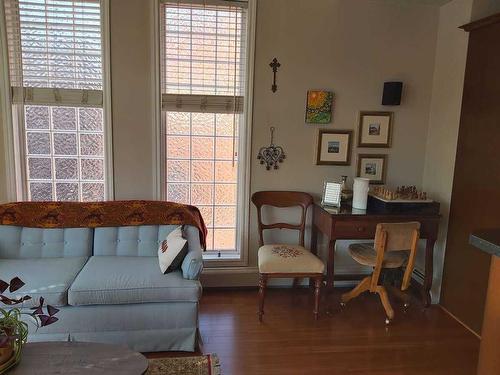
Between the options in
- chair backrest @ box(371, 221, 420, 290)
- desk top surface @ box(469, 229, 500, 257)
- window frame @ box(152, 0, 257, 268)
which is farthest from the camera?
window frame @ box(152, 0, 257, 268)

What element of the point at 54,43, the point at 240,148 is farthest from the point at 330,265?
the point at 54,43

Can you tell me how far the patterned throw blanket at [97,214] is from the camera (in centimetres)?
286

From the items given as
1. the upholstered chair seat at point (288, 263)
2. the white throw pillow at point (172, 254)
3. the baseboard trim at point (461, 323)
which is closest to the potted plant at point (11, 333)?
the white throw pillow at point (172, 254)

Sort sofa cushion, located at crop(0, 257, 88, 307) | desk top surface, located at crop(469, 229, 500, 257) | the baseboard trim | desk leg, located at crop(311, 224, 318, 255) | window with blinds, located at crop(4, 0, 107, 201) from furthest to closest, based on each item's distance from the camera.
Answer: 1. desk leg, located at crop(311, 224, 318, 255)
2. window with blinds, located at crop(4, 0, 107, 201)
3. the baseboard trim
4. sofa cushion, located at crop(0, 257, 88, 307)
5. desk top surface, located at crop(469, 229, 500, 257)

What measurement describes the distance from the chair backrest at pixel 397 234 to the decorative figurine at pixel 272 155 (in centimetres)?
105

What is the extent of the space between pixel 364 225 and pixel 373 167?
74cm

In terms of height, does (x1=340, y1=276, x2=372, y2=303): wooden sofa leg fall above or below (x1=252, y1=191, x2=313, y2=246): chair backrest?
below

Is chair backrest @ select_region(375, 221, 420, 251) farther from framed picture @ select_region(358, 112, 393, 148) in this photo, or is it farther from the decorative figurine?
the decorative figurine

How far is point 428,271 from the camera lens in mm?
3174

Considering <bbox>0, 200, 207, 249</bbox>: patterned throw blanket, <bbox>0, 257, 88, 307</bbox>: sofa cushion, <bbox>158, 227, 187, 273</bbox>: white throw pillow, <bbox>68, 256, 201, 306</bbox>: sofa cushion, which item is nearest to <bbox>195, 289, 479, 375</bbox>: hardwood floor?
<bbox>68, 256, 201, 306</bbox>: sofa cushion

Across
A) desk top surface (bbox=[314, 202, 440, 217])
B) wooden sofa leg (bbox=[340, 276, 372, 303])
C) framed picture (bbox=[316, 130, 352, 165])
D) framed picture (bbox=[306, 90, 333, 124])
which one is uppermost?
framed picture (bbox=[306, 90, 333, 124])

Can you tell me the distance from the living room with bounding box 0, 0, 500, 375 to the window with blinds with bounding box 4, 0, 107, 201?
0.05 feet

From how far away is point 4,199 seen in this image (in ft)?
10.1

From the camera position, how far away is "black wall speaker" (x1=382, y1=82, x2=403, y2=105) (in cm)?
330
